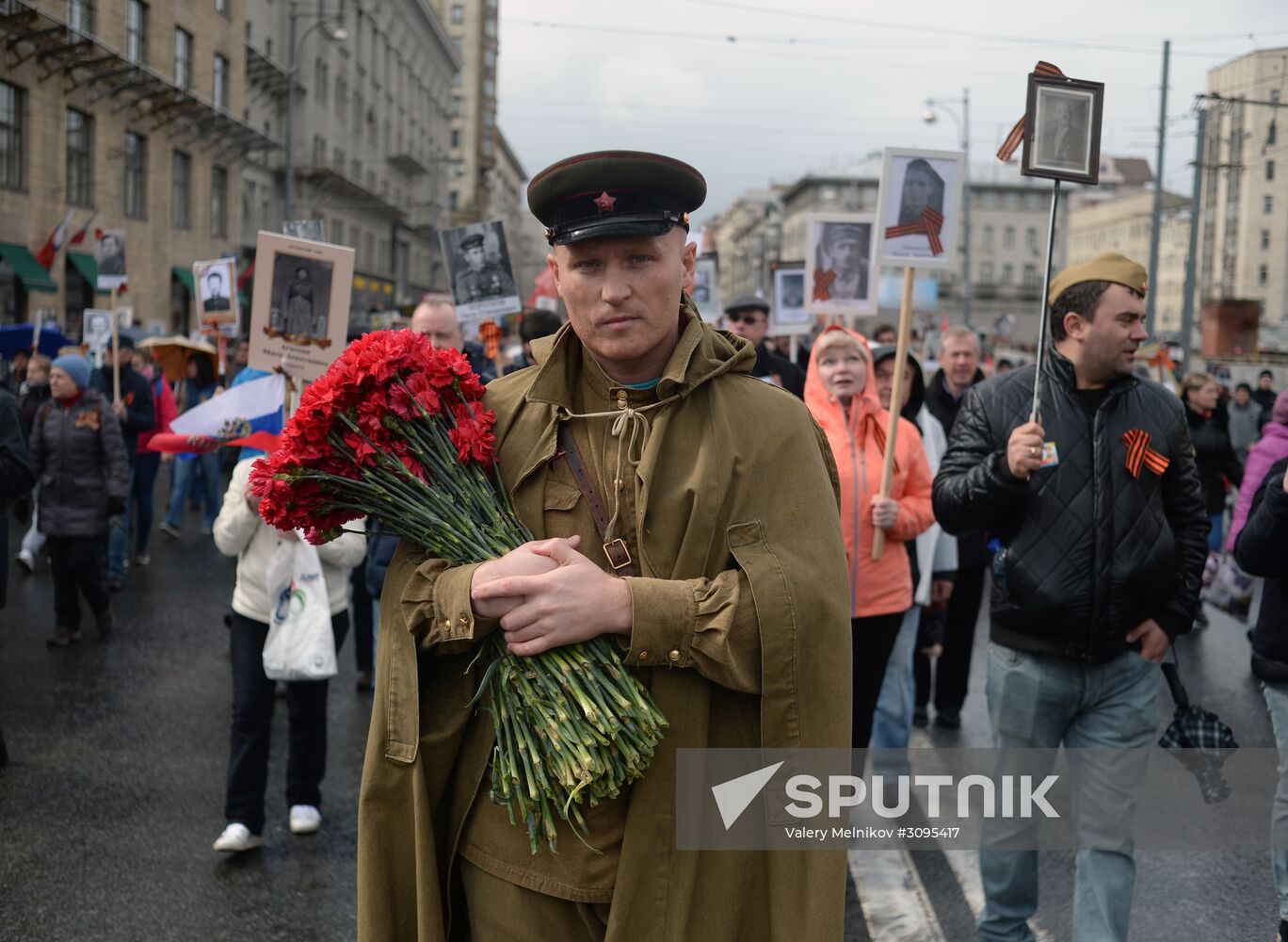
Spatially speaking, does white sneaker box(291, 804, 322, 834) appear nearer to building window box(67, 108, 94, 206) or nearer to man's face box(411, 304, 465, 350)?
man's face box(411, 304, 465, 350)

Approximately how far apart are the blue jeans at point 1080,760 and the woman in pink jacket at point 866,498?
3.88ft

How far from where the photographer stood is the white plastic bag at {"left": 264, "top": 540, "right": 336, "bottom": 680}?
5.33 m

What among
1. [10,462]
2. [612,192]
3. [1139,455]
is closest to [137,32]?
[10,462]

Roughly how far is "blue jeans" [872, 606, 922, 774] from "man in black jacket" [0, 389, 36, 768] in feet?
14.2

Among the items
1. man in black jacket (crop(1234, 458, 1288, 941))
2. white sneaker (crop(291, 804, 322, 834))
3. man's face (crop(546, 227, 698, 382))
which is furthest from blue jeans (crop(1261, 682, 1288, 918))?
white sneaker (crop(291, 804, 322, 834))

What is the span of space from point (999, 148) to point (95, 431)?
7.36m

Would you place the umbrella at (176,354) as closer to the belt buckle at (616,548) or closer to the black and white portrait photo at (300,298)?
the black and white portrait photo at (300,298)

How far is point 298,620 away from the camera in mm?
5402

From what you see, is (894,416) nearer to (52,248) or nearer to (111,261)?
(111,261)

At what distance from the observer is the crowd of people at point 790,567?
2.36 metres

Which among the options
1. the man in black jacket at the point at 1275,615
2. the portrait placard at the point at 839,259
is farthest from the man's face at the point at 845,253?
the man in black jacket at the point at 1275,615

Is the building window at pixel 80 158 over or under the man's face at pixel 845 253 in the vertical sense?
over

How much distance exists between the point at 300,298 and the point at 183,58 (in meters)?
33.0

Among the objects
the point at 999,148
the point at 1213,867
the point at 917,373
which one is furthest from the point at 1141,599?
the point at 917,373
